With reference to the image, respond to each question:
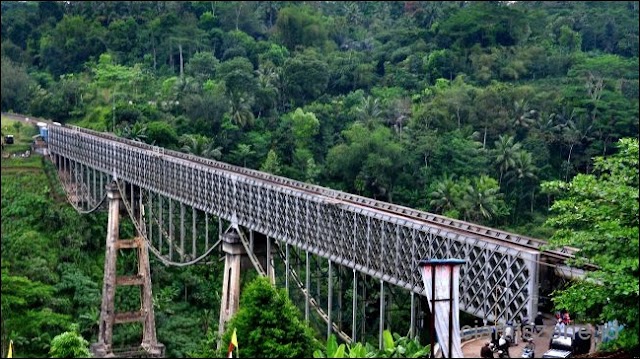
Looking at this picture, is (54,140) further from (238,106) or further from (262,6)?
(262,6)

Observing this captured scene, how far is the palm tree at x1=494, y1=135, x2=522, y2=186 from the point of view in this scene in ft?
230

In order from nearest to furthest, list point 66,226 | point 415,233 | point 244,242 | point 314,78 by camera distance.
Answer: point 415,233 → point 244,242 → point 66,226 → point 314,78

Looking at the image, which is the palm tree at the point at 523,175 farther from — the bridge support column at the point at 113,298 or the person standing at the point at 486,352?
the person standing at the point at 486,352

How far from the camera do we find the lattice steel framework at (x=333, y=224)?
2975cm

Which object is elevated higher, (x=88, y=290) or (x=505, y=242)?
(x=505, y=242)

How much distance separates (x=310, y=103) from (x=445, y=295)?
69.4 meters

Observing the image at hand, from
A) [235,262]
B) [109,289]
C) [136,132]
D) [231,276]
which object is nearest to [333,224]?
[235,262]

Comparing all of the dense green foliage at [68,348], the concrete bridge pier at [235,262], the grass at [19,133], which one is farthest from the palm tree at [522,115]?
the dense green foliage at [68,348]

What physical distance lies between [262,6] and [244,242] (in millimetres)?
74874

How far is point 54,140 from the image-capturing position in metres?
69.6

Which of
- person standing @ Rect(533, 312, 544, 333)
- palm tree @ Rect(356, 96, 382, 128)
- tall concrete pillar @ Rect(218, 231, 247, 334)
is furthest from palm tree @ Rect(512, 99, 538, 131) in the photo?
person standing @ Rect(533, 312, 544, 333)

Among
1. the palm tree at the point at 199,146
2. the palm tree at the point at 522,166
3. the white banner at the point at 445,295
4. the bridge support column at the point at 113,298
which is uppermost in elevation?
the white banner at the point at 445,295

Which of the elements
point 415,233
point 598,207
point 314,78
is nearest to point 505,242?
point 415,233

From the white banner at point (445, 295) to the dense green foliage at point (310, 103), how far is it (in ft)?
117
